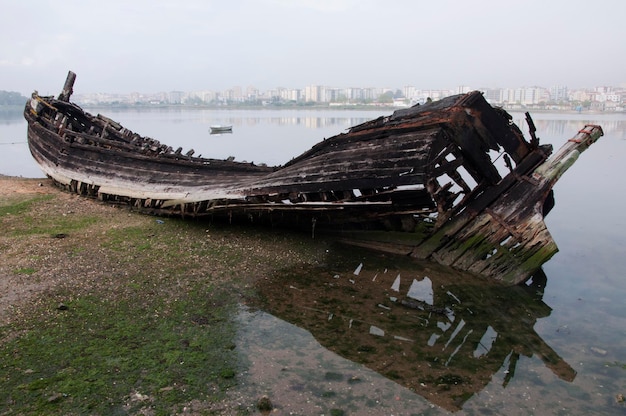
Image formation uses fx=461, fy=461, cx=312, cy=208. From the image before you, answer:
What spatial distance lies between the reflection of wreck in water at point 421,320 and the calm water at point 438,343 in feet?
0.07

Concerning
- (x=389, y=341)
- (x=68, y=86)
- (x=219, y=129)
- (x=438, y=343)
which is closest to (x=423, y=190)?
(x=438, y=343)

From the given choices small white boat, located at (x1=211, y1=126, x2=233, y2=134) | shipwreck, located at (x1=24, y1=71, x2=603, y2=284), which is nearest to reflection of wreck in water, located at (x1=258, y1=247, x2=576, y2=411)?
shipwreck, located at (x1=24, y1=71, x2=603, y2=284)

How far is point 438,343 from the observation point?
700 centimetres

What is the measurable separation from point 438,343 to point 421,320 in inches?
31.1

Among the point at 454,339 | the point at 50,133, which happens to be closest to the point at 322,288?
the point at 454,339

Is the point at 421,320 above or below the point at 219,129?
below

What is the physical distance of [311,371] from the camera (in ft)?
19.6

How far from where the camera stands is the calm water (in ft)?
18.1

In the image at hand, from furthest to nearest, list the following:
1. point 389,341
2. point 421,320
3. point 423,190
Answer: point 423,190
point 421,320
point 389,341

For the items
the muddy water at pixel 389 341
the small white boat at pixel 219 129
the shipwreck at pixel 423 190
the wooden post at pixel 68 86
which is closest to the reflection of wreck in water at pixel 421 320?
the muddy water at pixel 389 341

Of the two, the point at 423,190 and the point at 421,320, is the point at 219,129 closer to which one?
the point at 423,190

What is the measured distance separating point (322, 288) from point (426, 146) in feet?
11.6

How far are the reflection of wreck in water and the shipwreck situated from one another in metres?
0.74

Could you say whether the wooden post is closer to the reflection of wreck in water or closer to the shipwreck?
the shipwreck
